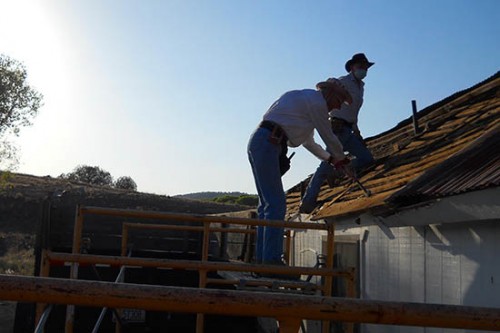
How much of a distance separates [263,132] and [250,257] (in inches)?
130

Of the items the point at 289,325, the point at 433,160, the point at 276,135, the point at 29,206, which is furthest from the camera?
the point at 29,206

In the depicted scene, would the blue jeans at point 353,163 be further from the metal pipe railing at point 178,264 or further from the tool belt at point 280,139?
the metal pipe railing at point 178,264

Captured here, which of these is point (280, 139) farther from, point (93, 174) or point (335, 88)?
point (93, 174)

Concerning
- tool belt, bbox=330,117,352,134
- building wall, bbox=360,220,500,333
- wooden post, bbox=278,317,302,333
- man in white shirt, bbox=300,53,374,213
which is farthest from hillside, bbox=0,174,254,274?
wooden post, bbox=278,317,302,333

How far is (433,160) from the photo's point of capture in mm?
6008

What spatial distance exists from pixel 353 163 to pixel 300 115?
3.76 m

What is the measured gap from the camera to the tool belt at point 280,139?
16.2 feet

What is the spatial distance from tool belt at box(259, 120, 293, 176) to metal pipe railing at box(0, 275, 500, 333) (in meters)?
3.07

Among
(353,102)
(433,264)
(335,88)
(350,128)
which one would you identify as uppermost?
(353,102)

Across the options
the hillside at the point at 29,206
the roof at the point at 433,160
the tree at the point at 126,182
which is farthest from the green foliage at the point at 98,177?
the roof at the point at 433,160

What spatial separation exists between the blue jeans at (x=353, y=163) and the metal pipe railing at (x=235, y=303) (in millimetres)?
6129

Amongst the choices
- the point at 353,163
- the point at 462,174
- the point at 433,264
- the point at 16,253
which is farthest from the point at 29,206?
the point at 462,174

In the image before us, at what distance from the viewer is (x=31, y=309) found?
21.6ft

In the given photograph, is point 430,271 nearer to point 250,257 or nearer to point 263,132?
point 263,132
